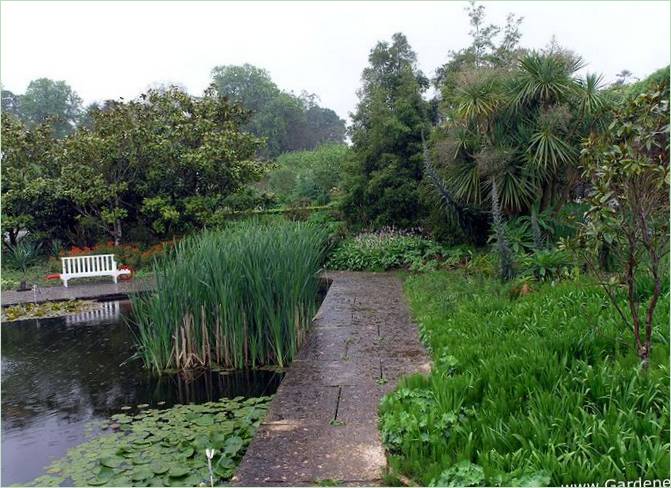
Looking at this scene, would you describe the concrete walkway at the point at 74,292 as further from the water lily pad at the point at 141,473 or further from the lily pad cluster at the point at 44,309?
the water lily pad at the point at 141,473

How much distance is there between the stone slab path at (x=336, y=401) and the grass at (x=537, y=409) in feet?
0.56

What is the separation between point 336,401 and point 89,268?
26.9 ft

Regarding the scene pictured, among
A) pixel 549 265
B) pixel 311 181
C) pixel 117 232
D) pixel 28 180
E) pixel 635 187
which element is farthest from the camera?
pixel 311 181

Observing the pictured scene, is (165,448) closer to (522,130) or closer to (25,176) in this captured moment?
(522,130)

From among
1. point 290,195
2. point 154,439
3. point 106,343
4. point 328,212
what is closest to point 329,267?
point 328,212

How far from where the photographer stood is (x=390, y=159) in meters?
10.5

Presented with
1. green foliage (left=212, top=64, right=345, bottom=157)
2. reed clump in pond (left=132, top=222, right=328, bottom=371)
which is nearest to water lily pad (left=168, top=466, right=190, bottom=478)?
reed clump in pond (left=132, top=222, right=328, bottom=371)

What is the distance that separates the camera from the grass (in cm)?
212

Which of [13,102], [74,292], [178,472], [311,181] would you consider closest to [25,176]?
[74,292]

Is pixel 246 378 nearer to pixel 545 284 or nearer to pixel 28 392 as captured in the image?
pixel 28 392

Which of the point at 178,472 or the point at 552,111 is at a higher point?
the point at 552,111

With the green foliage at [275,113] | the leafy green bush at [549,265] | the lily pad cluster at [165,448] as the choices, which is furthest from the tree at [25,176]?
the green foliage at [275,113]

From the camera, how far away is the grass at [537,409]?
212cm

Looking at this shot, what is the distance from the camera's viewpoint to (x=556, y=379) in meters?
2.76
